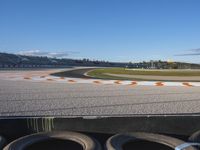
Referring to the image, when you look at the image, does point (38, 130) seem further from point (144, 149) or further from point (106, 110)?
point (106, 110)

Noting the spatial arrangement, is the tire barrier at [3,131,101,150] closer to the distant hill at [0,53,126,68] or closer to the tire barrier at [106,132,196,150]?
the tire barrier at [106,132,196,150]

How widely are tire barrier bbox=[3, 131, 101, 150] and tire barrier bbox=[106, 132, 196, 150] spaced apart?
0.27 m

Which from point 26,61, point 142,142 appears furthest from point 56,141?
point 26,61

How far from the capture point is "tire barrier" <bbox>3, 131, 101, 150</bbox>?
3.96 meters

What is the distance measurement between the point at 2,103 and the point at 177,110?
14.0 ft

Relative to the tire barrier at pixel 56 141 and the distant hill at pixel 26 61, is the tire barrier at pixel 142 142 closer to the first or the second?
the tire barrier at pixel 56 141

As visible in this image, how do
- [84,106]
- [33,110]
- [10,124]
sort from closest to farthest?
1. [10,124]
2. [33,110]
3. [84,106]

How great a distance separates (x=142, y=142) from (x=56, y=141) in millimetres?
1064

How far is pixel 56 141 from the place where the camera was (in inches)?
168

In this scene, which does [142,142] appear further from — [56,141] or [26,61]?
[26,61]

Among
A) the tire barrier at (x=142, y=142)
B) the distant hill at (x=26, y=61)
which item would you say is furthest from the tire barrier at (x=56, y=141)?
the distant hill at (x=26, y=61)

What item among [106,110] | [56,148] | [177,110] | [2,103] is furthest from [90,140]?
[2,103]

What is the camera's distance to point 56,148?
13.8 feet

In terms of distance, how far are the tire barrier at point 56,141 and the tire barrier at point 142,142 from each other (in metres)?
0.27
